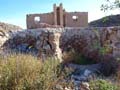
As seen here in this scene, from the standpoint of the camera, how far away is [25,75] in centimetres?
812

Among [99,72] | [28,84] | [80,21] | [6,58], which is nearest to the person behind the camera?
[28,84]

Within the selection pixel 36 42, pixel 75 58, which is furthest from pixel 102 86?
pixel 36 42

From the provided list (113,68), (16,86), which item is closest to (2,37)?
(113,68)

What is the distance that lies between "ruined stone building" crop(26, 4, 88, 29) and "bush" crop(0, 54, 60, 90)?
52.5 ft

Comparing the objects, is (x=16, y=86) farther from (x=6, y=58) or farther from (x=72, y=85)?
(x=72, y=85)

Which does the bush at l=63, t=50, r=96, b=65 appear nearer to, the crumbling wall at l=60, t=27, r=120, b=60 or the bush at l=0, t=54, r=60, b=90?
the crumbling wall at l=60, t=27, r=120, b=60

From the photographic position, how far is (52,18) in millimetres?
25328

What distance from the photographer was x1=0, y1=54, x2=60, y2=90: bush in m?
7.80

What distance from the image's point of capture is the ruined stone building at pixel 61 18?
2488cm

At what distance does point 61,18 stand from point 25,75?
1716 centimetres

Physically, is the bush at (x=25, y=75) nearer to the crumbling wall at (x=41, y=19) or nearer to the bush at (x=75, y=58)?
the bush at (x=75, y=58)

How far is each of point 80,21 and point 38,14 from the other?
2.60 m

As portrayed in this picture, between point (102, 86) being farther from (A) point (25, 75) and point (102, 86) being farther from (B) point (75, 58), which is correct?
(B) point (75, 58)

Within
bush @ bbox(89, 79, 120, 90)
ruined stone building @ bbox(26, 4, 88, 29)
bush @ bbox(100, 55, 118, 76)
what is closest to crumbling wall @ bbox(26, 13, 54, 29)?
ruined stone building @ bbox(26, 4, 88, 29)
